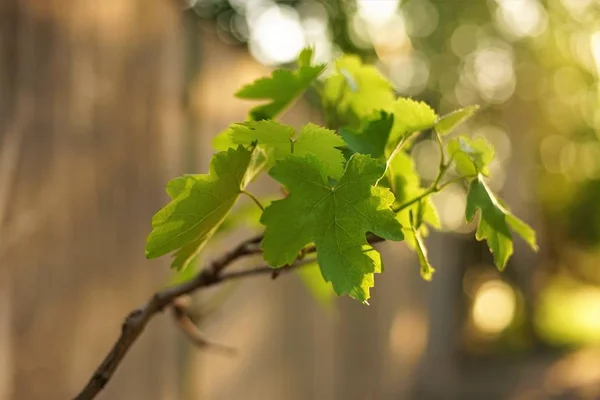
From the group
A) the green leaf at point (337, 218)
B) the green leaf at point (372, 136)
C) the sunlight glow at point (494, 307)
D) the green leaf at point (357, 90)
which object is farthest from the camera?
the sunlight glow at point (494, 307)

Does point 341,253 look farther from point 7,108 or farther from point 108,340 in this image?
point 108,340

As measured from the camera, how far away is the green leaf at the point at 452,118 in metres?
0.75

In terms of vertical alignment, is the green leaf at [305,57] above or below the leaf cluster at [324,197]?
above

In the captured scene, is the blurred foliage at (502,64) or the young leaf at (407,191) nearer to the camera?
the young leaf at (407,191)

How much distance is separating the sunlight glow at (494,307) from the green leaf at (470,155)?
243 inches

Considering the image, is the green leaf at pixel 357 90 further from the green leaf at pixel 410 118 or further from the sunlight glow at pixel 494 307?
the sunlight glow at pixel 494 307

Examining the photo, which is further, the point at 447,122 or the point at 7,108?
the point at 7,108

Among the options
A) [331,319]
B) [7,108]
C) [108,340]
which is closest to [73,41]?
[7,108]

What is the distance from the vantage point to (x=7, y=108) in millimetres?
979

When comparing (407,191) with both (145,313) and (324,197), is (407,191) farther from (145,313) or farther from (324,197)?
(145,313)

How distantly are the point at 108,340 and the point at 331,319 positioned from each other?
1650 millimetres

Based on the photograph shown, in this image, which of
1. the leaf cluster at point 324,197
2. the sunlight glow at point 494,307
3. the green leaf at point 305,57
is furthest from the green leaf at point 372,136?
the sunlight glow at point 494,307

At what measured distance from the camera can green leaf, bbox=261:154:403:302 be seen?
61cm

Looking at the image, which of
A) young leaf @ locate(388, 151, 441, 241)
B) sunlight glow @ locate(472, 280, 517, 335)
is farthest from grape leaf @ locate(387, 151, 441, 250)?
sunlight glow @ locate(472, 280, 517, 335)
